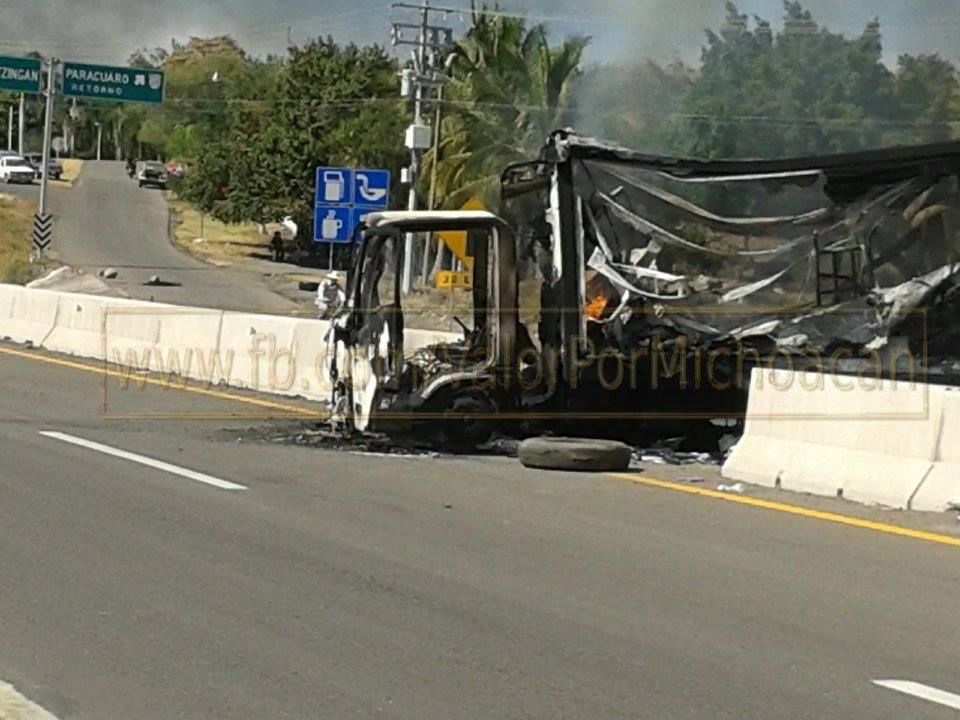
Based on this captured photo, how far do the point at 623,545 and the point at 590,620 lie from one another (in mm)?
1975

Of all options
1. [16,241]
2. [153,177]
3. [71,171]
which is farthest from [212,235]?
[71,171]

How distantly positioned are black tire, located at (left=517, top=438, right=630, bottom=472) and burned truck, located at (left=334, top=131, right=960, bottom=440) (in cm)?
99

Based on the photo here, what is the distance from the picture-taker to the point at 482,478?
38.9ft

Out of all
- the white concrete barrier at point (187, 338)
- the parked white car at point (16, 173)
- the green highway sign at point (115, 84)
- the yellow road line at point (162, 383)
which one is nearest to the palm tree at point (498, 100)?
the green highway sign at point (115, 84)

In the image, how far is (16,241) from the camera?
69.6m

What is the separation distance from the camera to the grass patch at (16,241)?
52.9 m

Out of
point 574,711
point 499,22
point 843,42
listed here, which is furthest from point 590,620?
point 499,22

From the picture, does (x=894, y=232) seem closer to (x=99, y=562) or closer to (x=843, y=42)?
(x=99, y=562)

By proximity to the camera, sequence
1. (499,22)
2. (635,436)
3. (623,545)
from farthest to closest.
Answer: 1. (499,22)
2. (635,436)
3. (623,545)

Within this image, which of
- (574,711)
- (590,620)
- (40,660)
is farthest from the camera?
(590,620)

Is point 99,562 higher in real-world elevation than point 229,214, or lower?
lower

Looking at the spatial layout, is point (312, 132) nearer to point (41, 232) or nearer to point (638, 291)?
point (41, 232)

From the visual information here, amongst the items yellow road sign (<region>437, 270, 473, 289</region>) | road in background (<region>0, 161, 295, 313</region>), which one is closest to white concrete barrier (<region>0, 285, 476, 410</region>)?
yellow road sign (<region>437, 270, 473, 289</region>)

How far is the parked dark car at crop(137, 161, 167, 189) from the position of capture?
343 feet
